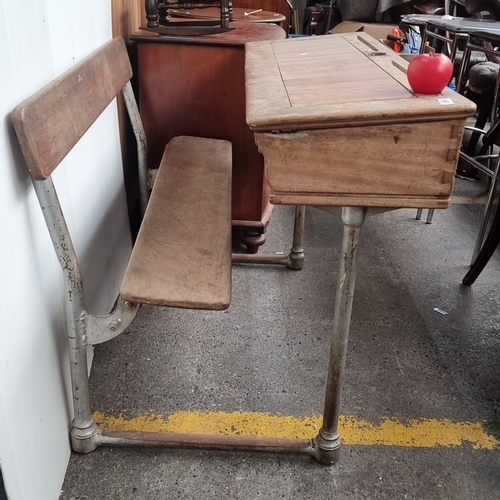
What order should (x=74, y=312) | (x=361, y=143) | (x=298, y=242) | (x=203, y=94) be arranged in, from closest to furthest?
(x=361, y=143) < (x=74, y=312) < (x=203, y=94) < (x=298, y=242)

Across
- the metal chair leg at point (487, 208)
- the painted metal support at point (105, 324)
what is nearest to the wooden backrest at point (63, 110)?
the painted metal support at point (105, 324)

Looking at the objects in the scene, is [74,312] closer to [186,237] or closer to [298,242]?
[186,237]

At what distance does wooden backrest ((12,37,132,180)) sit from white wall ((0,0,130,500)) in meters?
0.03

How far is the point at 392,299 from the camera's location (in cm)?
230

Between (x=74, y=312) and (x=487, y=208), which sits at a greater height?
(x=74, y=312)

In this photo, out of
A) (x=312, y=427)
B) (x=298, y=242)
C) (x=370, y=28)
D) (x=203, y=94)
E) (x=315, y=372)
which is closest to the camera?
(x=312, y=427)

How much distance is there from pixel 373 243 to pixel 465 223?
26.2 inches

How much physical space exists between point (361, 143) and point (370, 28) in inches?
200

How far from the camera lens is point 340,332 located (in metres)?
1.37

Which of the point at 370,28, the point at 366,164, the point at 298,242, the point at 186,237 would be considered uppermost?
the point at 366,164

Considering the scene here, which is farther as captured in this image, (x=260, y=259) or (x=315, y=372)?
(x=260, y=259)

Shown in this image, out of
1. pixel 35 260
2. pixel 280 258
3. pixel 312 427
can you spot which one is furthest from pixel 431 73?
pixel 280 258

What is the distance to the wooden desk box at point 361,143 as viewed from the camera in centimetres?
103

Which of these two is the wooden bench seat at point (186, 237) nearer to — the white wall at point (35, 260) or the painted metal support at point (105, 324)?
the painted metal support at point (105, 324)
